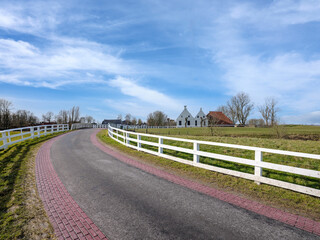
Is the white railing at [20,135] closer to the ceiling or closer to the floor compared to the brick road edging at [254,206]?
closer to the ceiling

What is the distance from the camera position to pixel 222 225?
353cm

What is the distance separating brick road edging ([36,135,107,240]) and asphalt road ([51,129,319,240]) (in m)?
0.15

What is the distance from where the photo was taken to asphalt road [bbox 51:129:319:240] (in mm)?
3303

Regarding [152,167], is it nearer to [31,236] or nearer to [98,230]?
[98,230]

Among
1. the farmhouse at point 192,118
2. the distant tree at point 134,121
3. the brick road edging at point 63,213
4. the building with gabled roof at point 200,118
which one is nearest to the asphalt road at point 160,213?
the brick road edging at point 63,213

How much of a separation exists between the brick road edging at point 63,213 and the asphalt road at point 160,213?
152 mm

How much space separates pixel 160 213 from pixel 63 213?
7.18 ft

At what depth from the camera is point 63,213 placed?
4074 millimetres

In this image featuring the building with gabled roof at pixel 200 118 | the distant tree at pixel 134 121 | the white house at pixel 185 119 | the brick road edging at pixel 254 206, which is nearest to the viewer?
the brick road edging at pixel 254 206

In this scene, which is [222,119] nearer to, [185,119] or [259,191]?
[185,119]

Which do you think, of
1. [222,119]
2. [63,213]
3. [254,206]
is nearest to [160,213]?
[63,213]

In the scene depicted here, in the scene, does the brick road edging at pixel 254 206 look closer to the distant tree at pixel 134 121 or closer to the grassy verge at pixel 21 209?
the grassy verge at pixel 21 209

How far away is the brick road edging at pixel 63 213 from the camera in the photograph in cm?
337

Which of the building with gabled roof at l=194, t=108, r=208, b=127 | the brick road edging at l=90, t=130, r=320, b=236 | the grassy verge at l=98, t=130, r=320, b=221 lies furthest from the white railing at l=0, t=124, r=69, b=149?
the building with gabled roof at l=194, t=108, r=208, b=127
